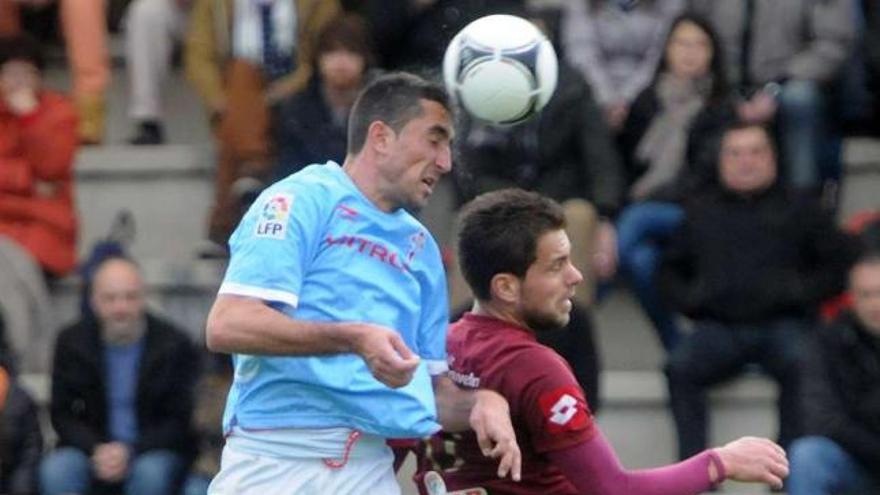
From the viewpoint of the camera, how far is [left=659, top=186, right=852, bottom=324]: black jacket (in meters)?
9.96

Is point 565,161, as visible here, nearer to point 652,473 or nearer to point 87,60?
point 87,60

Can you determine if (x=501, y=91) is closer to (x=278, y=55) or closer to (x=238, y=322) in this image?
(x=238, y=322)

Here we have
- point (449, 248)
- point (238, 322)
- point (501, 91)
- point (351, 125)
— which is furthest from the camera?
point (449, 248)

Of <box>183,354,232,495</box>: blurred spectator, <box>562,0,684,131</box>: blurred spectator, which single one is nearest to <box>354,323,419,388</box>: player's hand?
<box>183,354,232,495</box>: blurred spectator

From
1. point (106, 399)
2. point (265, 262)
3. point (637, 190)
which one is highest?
point (265, 262)

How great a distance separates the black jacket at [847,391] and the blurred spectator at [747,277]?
380 mm

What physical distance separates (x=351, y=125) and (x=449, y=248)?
4333 mm

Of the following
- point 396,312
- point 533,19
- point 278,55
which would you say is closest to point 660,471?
point 396,312

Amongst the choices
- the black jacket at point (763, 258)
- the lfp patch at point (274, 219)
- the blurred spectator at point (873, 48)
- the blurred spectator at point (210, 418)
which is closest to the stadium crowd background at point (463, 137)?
the blurred spectator at point (873, 48)

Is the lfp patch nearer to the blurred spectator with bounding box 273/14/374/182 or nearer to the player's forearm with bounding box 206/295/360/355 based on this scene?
the player's forearm with bounding box 206/295/360/355

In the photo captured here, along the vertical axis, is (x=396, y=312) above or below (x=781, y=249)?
above

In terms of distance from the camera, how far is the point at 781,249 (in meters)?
10.0

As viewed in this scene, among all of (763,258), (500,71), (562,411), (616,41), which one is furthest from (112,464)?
(562,411)

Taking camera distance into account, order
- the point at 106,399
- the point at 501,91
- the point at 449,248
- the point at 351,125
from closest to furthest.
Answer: the point at 351,125 < the point at 501,91 < the point at 106,399 < the point at 449,248
